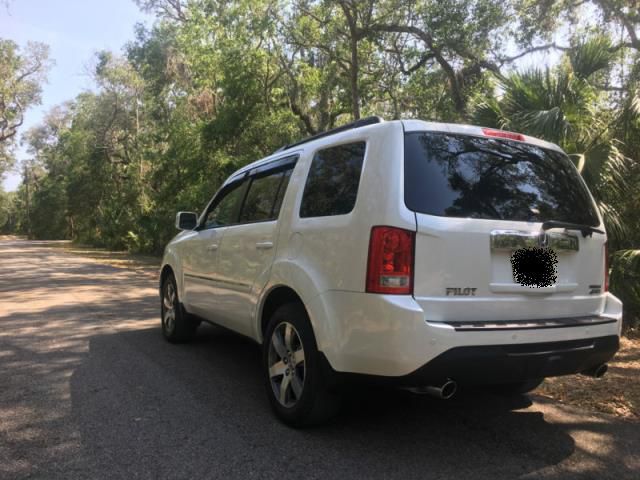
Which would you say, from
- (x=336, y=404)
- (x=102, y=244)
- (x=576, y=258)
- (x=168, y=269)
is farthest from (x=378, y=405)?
(x=102, y=244)

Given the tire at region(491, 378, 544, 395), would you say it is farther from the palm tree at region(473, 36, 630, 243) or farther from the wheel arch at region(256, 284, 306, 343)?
the palm tree at region(473, 36, 630, 243)

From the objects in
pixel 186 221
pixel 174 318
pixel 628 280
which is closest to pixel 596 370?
pixel 628 280

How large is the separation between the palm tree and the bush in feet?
1.42

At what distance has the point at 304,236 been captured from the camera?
381cm

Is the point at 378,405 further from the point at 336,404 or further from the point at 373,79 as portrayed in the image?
the point at 373,79

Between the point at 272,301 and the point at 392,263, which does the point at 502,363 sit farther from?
the point at 272,301

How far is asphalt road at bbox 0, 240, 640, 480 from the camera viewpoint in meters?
3.22

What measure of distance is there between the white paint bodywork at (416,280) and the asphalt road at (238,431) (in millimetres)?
700

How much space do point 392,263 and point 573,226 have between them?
52.8 inches

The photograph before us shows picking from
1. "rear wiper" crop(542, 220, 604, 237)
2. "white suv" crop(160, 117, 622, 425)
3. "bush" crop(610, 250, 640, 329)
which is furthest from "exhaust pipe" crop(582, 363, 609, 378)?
"bush" crop(610, 250, 640, 329)

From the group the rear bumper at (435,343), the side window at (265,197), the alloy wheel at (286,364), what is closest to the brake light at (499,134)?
the rear bumper at (435,343)

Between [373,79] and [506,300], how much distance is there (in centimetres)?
1631

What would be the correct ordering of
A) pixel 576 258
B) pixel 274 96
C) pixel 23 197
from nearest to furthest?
pixel 576 258 < pixel 274 96 < pixel 23 197

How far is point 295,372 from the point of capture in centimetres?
382
